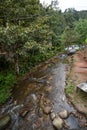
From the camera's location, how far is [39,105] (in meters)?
9.27

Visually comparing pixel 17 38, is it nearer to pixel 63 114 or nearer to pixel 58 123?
pixel 63 114

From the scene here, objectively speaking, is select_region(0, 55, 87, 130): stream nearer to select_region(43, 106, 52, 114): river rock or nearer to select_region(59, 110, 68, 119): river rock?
select_region(43, 106, 52, 114): river rock

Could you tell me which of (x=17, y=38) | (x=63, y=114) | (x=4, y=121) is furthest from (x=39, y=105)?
(x=17, y=38)

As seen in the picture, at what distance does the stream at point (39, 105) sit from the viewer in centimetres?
775

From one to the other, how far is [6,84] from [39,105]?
381 centimetres

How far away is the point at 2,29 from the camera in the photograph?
1034 centimetres

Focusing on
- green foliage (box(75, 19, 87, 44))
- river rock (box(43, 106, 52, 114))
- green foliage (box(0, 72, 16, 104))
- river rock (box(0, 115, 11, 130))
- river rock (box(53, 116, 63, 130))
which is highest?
green foliage (box(75, 19, 87, 44))

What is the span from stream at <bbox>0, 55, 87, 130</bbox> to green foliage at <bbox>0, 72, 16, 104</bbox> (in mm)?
440

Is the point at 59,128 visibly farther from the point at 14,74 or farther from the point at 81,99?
the point at 14,74

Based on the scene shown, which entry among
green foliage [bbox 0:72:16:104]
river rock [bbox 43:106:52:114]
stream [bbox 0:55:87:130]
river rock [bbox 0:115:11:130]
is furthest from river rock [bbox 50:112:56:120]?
green foliage [bbox 0:72:16:104]

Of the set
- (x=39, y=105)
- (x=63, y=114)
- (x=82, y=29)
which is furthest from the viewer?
(x=82, y=29)

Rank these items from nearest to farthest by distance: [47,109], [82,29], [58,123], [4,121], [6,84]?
[58,123] < [4,121] < [47,109] < [6,84] < [82,29]

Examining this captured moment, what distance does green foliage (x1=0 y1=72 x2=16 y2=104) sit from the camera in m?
10.3

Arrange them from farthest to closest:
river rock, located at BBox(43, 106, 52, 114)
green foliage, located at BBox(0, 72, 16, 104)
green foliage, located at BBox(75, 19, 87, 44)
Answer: green foliage, located at BBox(75, 19, 87, 44)
green foliage, located at BBox(0, 72, 16, 104)
river rock, located at BBox(43, 106, 52, 114)
